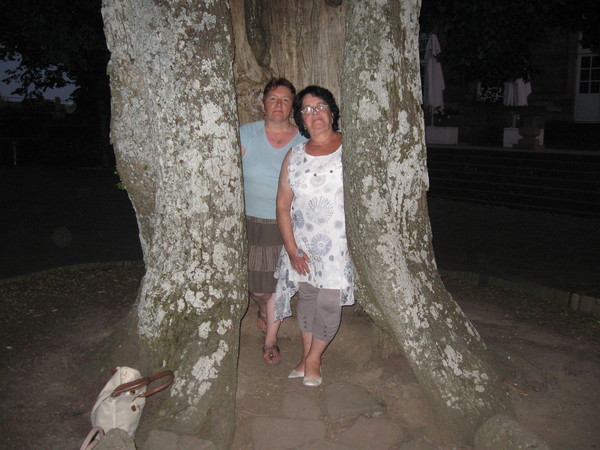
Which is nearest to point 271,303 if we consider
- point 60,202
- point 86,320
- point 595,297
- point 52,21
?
point 86,320

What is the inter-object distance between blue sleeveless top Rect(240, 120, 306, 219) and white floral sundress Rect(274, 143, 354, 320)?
286mm

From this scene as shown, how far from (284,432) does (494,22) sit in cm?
451

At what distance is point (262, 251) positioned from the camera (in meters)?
4.26

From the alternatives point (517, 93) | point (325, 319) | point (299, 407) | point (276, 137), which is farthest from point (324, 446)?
point (517, 93)

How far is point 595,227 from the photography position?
9.80 m

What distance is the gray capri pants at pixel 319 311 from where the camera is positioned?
12.6 feet

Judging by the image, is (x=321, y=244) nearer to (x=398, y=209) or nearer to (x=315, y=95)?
(x=398, y=209)

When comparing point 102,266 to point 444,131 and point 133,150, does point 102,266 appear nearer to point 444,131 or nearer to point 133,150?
point 133,150

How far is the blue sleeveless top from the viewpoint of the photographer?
4.07m

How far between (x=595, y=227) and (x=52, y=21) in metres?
9.20

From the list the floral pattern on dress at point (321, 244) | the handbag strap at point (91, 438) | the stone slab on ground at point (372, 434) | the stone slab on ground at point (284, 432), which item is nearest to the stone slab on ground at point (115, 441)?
the handbag strap at point (91, 438)

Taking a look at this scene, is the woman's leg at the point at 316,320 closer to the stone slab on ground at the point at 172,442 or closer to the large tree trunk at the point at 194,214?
the large tree trunk at the point at 194,214

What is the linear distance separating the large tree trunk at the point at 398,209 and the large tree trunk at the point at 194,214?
27.9 inches

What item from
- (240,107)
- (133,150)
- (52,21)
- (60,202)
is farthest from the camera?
(60,202)
